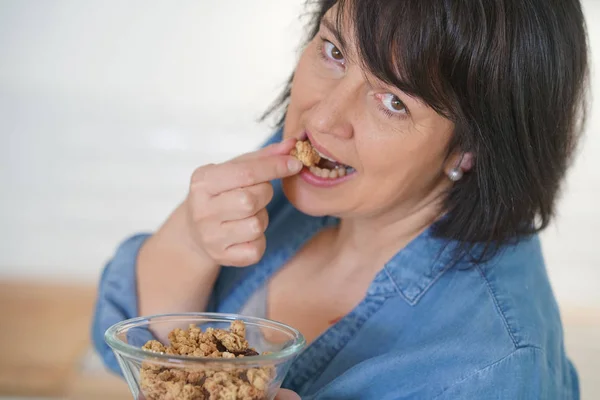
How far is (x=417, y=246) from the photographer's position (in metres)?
1.32

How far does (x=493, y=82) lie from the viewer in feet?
3.61

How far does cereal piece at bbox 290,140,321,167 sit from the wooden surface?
40.2 inches

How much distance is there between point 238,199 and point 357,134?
218 millimetres

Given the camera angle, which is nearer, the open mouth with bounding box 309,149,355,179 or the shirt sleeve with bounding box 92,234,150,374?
the open mouth with bounding box 309,149,355,179

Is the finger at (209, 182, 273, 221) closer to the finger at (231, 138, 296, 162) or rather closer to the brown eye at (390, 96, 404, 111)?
the finger at (231, 138, 296, 162)

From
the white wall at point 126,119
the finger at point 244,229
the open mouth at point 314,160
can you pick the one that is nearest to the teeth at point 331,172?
the open mouth at point 314,160

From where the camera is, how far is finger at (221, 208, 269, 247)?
1195 millimetres

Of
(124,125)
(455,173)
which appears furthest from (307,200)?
(124,125)

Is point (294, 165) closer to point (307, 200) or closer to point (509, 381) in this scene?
point (307, 200)

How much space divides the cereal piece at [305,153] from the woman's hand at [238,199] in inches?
0.4

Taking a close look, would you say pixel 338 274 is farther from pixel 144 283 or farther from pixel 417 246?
pixel 144 283

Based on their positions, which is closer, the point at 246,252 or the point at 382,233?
the point at 246,252

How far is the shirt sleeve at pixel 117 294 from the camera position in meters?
1.38

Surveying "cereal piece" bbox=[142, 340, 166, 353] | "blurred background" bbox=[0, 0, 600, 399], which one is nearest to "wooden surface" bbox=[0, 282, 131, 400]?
"blurred background" bbox=[0, 0, 600, 399]
